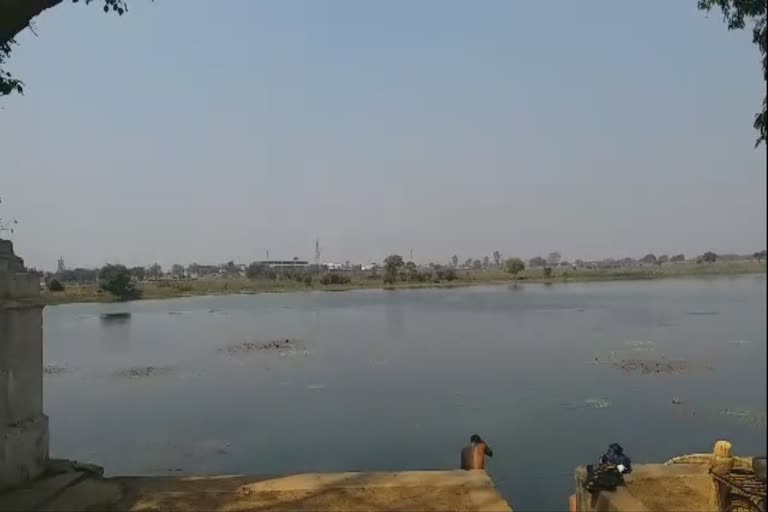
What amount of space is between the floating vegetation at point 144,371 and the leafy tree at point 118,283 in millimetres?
46745

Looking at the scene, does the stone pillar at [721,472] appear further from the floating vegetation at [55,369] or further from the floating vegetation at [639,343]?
the floating vegetation at [55,369]

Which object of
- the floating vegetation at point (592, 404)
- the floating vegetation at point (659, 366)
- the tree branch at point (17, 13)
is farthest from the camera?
the floating vegetation at point (659, 366)

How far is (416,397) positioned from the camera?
18.3m

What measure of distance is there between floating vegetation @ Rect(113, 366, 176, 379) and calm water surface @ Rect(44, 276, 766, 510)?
1.23ft

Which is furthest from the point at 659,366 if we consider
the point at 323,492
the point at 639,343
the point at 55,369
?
the point at 55,369

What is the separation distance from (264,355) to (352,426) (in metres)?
13.2

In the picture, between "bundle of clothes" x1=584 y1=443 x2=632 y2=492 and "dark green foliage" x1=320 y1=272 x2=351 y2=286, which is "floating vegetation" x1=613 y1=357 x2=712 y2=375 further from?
"dark green foliage" x1=320 y1=272 x2=351 y2=286

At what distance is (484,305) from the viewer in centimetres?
5138

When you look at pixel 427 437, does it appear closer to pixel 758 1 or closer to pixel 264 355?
pixel 758 1

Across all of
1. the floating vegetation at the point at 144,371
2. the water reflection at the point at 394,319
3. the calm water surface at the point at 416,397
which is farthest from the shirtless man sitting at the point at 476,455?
the water reflection at the point at 394,319

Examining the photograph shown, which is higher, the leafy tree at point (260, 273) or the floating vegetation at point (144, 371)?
Answer: the leafy tree at point (260, 273)

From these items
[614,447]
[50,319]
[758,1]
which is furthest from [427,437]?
[50,319]

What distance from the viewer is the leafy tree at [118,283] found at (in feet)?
Result: 226

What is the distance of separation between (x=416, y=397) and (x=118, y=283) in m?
57.7
